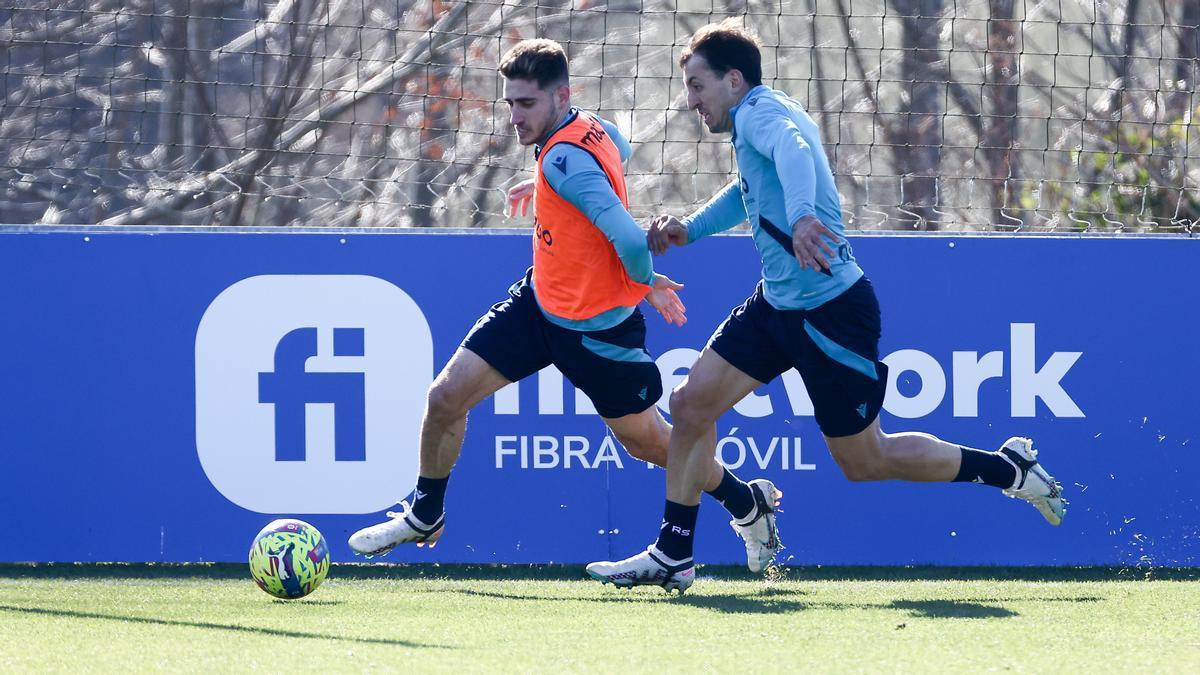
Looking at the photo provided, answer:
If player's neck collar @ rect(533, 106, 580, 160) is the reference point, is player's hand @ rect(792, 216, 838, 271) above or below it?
below

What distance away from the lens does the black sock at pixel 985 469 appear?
573cm

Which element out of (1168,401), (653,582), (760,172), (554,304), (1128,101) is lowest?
(653,582)

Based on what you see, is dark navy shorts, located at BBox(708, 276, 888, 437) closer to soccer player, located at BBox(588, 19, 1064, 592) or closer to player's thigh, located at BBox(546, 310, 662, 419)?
soccer player, located at BBox(588, 19, 1064, 592)

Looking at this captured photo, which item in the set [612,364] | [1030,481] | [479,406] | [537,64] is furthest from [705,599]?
[537,64]

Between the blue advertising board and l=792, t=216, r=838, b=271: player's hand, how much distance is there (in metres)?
2.07

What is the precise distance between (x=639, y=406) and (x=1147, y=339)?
247 centimetres

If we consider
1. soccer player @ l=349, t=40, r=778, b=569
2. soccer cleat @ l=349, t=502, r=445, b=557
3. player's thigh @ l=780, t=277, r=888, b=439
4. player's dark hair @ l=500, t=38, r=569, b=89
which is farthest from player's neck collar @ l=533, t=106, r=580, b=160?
soccer cleat @ l=349, t=502, r=445, b=557

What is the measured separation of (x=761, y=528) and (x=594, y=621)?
1315 mm

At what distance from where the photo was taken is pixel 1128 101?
34.7 ft

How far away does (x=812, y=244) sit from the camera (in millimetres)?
4809

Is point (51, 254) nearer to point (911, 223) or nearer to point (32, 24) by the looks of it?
point (32, 24)

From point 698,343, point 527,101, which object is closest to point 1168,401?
point 698,343

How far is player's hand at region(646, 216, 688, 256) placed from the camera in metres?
5.60

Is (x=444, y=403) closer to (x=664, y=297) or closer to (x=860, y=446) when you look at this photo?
(x=664, y=297)
